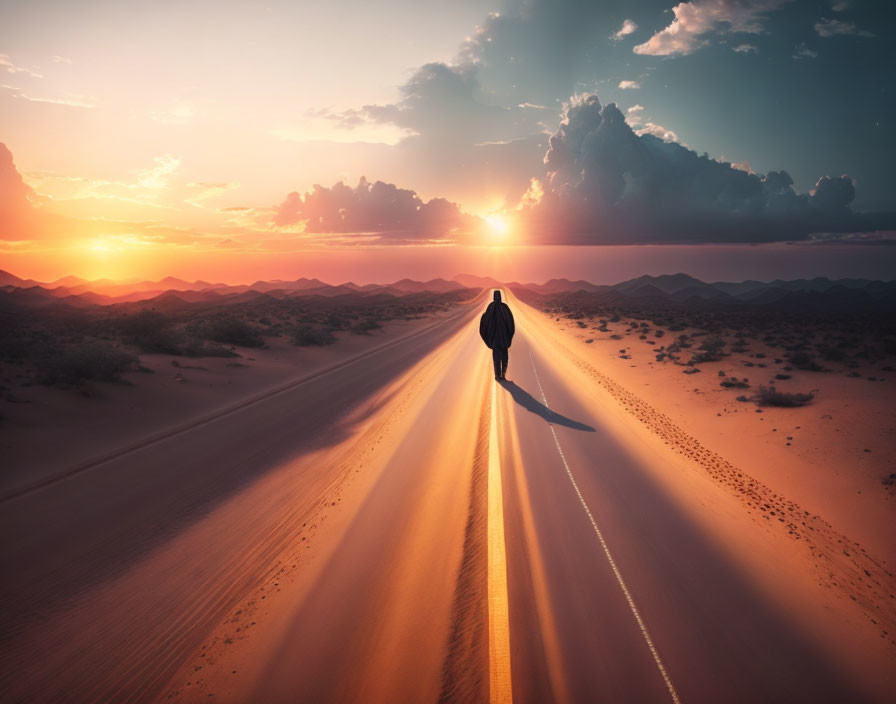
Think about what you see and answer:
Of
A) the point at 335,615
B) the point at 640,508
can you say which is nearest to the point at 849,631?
the point at 640,508

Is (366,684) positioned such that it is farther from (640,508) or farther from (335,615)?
(640,508)

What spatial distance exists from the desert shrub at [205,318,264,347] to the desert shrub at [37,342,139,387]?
10.3m

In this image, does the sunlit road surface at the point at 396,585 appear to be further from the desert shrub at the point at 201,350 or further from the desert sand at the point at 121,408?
the desert shrub at the point at 201,350

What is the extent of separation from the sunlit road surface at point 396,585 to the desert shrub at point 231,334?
17051mm

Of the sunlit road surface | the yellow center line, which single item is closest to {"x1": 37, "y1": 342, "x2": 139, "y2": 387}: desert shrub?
the sunlit road surface

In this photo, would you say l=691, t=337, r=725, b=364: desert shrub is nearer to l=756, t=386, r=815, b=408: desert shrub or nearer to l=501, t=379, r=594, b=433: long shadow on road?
l=756, t=386, r=815, b=408: desert shrub

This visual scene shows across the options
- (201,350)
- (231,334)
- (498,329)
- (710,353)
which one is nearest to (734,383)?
(710,353)

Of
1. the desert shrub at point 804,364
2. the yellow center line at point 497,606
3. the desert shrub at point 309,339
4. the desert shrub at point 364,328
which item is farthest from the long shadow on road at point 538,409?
the desert shrub at point 364,328

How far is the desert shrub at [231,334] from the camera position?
25594mm

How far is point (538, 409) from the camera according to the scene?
12.4 meters

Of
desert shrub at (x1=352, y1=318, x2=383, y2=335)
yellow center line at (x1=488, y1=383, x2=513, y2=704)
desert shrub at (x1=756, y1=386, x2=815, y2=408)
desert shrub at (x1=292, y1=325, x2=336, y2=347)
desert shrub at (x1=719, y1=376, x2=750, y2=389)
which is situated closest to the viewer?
yellow center line at (x1=488, y1=383, x2=513, y2=704)

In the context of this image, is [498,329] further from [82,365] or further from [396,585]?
[82,365]

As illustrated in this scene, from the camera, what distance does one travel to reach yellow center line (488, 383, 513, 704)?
12.0 ft

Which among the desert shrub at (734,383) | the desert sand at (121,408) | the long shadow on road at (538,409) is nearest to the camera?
the desert sand at (121,408)
